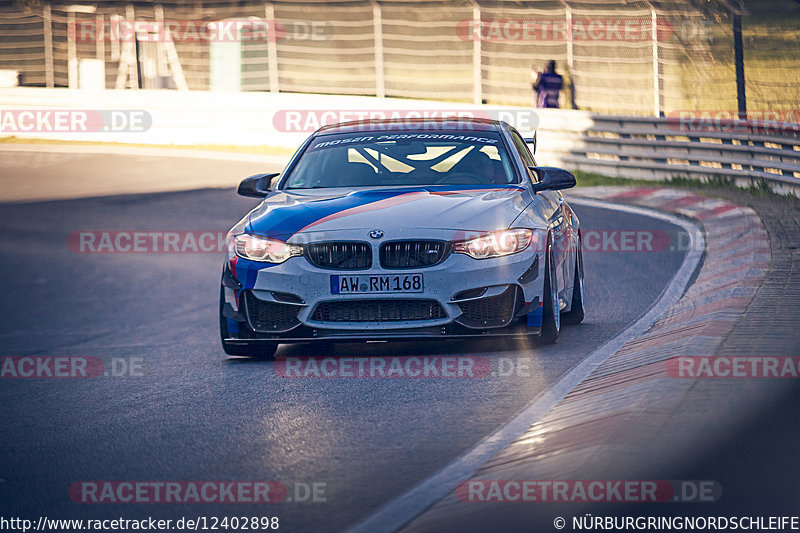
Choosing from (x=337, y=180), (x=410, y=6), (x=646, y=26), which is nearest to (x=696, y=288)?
(x=337, y=180)

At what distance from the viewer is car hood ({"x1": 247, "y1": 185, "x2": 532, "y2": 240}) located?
7.67m

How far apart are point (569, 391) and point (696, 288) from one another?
151 inches

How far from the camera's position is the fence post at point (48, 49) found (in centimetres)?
3061

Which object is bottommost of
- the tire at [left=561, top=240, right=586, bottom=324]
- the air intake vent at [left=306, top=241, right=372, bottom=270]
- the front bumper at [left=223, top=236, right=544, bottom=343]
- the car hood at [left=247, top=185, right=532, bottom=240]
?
the tire at [left=561, top=240, right=586, bottom=324]

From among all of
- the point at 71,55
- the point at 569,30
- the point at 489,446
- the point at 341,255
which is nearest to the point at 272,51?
the point at 71,55

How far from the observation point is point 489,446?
5520mm

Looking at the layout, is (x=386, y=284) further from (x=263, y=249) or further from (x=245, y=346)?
(x=245, y=346)

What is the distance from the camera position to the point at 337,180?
348 inches

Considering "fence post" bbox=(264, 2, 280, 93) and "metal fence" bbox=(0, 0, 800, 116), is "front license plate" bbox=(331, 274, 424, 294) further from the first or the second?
"fence post" bbox=(264, 2, 280, 93)

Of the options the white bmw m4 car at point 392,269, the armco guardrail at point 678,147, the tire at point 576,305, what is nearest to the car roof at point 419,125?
the white bmw m4 car at point 392,269

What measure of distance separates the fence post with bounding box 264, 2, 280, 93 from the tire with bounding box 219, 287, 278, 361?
20344 mm

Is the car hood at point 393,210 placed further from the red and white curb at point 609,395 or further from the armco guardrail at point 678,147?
the armco guardrail at point 678,147

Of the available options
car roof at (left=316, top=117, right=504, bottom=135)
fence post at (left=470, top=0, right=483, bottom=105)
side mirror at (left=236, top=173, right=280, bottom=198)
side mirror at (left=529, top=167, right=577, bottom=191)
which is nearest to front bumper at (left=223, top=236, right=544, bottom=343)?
side mirror at (left=529, top=167, right=577, bottom=191)

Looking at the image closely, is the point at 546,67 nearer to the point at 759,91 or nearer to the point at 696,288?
the point at 759,91
